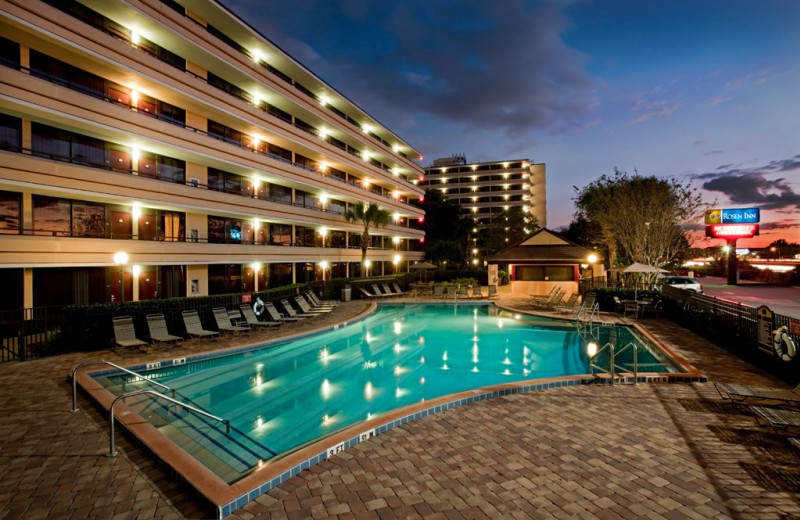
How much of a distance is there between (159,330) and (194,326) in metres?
1.12

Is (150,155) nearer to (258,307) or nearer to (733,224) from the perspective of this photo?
(258,307)

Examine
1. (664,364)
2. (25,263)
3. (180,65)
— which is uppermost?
Answer: (180,65)

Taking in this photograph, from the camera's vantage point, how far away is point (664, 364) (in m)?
10.5

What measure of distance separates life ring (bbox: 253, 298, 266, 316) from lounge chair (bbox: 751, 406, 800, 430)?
15.4 m

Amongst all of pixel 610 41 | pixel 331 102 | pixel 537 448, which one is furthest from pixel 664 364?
pixel 610 41

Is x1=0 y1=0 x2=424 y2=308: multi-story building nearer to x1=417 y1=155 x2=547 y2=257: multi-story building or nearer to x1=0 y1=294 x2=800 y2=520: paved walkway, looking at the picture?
x1=0 y1=294 x2=800 y2=520: paved walkway

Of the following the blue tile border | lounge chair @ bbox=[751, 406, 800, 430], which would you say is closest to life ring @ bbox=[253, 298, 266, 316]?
the blue tile border

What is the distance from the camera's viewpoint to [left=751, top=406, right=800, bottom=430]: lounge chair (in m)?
5.28

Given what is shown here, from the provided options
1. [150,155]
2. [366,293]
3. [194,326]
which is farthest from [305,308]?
[150,155]

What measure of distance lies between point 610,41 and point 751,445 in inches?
1632

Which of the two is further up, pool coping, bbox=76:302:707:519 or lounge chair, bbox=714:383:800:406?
lounge chair, bbox=714:383:800:406

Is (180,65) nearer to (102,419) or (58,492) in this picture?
(102,419)

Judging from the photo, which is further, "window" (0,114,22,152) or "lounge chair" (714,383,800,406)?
"window" (0,114,22,152)

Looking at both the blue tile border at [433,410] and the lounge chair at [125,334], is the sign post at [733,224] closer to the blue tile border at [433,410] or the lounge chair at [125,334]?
the blue tile border at [433,410]
